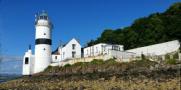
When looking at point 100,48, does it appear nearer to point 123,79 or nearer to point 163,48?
point 163,48

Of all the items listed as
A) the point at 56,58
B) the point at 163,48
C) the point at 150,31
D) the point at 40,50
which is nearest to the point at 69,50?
the point at 56,58

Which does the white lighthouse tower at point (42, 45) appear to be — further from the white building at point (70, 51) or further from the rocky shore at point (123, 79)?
the rocky shore at point (123, 79)

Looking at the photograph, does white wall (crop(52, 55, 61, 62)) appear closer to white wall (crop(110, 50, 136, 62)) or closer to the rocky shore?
the rocky shore

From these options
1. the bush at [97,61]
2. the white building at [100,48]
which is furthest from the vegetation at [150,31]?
the bush at [97,61]

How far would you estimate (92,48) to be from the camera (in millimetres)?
52625

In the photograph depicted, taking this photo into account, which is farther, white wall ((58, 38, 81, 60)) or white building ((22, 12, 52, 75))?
white wall ((58, 38, 81, 60))

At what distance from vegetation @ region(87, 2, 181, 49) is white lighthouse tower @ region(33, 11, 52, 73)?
12.3 metres

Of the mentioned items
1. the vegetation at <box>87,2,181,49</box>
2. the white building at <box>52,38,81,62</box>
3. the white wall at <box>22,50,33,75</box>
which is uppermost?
the vegetation at <box>87,2,181,49</box>

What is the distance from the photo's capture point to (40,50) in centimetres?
4944

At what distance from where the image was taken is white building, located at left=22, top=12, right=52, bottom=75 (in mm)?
49531

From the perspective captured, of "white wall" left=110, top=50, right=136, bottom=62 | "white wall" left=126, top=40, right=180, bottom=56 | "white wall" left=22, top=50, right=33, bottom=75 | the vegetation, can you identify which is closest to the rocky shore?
"white wall" left=110, top=50, right=136, bottom=62

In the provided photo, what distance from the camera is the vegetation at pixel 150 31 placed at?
43.8 metres

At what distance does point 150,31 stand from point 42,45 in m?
16.3

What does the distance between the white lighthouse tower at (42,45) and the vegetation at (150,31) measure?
40.5 feet
